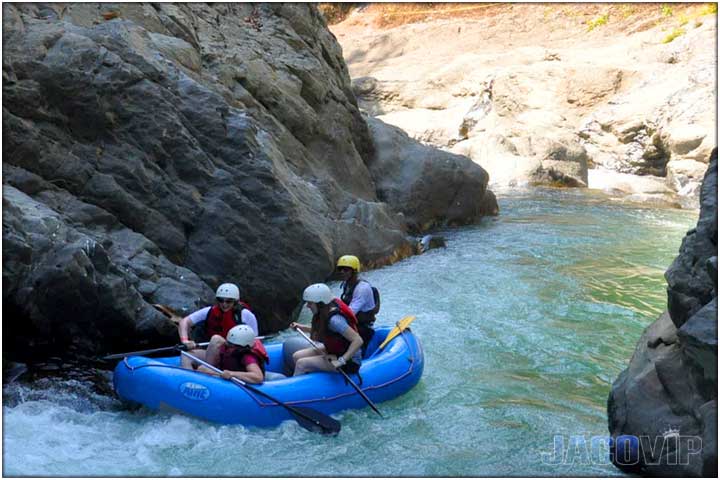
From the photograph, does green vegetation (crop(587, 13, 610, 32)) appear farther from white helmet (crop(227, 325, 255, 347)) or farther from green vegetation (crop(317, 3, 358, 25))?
white helmet (crop(227, 325, 255, 347))

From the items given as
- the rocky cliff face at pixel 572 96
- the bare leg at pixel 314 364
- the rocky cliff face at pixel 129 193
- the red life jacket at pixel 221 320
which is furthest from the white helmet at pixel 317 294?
the rocky cliff face at pixel 572 96

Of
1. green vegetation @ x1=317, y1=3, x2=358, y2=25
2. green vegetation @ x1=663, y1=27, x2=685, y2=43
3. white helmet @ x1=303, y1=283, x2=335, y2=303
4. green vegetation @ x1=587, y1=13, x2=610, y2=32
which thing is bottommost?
white helmet @ x1=303, y1=283, x2=335, y2=303

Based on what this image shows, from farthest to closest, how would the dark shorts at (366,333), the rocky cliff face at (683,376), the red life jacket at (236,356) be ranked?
the dark shorts at (366,333)
the red life jacket at (236,356)
the rocky cliff face at (683,376)

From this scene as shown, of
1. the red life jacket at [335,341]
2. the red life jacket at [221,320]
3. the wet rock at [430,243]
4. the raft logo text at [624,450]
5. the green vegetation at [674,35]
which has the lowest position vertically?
the wet rock at [430,243]

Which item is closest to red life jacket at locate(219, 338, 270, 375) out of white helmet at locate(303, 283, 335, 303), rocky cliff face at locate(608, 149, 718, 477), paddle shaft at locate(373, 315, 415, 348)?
white helmet at locate(303, 283, 335, 303)

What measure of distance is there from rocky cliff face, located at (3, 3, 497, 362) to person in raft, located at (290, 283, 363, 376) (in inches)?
53.3

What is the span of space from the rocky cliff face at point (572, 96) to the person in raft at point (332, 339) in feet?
40.7

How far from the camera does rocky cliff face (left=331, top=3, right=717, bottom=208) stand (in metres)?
19.1

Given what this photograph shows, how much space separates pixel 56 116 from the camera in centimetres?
807

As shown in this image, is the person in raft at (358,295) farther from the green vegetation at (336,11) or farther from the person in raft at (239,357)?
the green vegetation at (336,11)

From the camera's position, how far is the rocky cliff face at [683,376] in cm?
453

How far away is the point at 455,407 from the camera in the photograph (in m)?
6.91

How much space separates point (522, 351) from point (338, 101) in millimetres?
7022

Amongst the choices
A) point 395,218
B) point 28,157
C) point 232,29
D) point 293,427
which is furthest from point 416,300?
point 232,29
